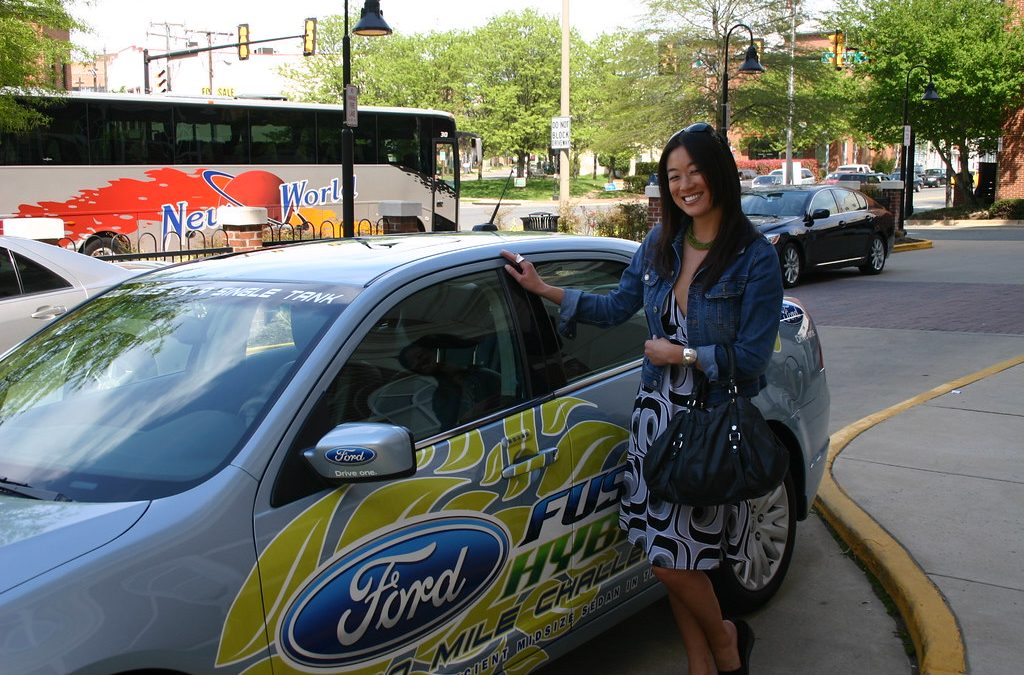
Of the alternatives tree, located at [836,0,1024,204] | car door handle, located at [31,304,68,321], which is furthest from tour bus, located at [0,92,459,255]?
tree, located at [836,0,1024,204]

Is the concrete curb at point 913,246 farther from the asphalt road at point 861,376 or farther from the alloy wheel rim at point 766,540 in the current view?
the alloy wheel rim at point 766,540

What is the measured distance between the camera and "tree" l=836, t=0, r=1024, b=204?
36.6 m

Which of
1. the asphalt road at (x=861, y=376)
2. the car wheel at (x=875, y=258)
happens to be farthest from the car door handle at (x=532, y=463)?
the car wheel at (x=875, y=258)

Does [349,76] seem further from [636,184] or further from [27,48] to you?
[636,184]

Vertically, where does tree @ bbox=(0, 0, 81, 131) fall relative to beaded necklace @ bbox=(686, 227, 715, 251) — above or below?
above

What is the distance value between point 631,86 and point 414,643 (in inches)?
1548

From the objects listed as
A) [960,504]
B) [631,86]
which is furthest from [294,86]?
[960,504]

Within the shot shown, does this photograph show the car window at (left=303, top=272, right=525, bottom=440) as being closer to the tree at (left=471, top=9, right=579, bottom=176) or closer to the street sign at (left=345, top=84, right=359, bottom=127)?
the street sign at (left=345, top=84, right=359, bottom=127)

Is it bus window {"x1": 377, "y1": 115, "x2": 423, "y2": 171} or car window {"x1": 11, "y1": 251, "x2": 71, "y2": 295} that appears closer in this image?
car window {"x1": 11, "y1": 251, "x2": 71, "y2": 295}

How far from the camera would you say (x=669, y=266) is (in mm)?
3469

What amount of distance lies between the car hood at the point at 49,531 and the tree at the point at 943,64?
38371mm

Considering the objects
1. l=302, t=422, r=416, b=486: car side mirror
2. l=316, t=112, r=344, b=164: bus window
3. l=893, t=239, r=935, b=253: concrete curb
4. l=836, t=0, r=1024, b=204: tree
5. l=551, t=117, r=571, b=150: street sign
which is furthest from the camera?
l=836, t=0, r=1024, b=204: tree

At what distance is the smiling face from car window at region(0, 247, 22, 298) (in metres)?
5.51

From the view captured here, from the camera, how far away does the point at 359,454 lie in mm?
2639
